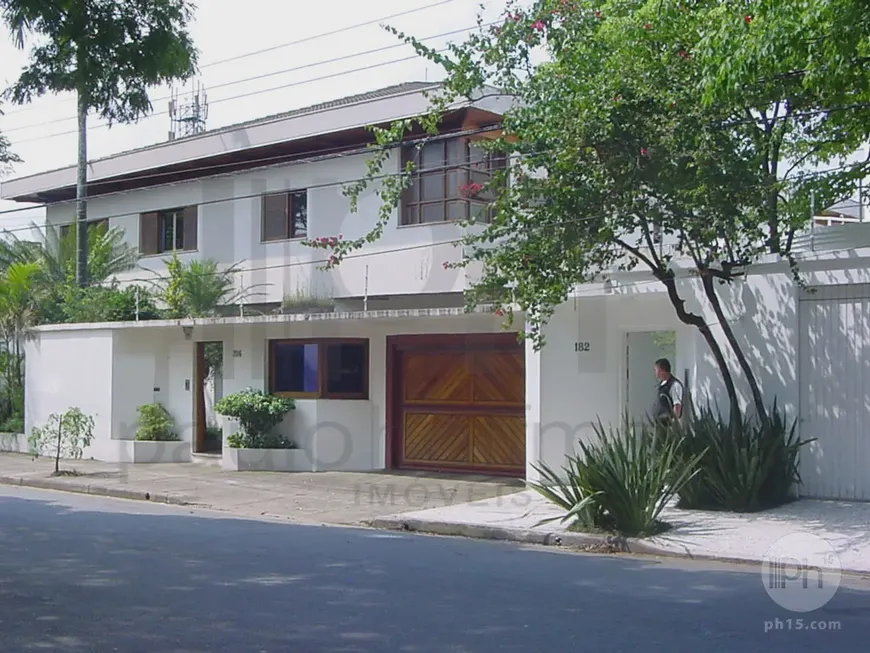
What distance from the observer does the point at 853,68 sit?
10.5 meters

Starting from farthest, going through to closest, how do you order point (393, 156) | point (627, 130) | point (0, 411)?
point (0, 411)
point (393, 156)
point (627, 130)

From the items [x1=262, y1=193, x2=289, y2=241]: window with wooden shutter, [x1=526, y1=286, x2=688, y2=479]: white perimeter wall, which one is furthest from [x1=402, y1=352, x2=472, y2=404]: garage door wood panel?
[x1=262, y1=193, x2=289, y2=241]: window with wooden shutter

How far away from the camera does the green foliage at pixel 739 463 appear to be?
11.9 m

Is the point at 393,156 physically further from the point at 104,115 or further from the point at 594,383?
the point at 104,115

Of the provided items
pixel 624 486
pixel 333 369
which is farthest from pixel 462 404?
pixel 624 486

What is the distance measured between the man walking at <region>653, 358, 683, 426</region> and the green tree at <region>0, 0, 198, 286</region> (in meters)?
7.12

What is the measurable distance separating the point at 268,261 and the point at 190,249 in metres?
2.77

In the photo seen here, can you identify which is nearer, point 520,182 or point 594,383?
point 520,182

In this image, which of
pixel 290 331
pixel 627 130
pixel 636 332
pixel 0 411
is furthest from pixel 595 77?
pixel 0 411

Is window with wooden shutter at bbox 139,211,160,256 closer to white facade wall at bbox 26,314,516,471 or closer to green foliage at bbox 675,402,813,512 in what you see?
white facade wall at bbox 26,314,516,471

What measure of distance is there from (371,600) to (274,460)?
10409 mm

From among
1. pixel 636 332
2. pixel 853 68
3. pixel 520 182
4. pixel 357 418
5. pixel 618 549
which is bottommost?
pixel 618 549

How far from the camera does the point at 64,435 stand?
19.2 m

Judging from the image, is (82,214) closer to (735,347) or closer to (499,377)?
(499,377)
